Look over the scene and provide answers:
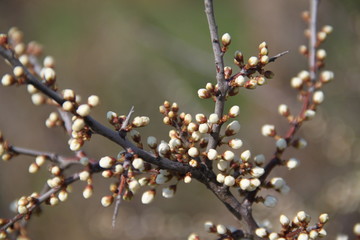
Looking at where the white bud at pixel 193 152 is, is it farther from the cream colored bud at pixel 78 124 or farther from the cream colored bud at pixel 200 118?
the cream colored bud at pixel 78 124

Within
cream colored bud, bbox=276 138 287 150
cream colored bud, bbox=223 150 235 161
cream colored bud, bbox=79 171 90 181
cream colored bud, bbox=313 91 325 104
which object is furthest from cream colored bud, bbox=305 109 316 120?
cream colored bud, bbox=79 171 90 181

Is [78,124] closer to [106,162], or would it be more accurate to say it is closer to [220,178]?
[106,162]

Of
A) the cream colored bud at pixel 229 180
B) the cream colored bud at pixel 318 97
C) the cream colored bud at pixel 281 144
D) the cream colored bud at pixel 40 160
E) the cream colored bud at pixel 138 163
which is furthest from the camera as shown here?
the cream colored bud at pixel 318 97

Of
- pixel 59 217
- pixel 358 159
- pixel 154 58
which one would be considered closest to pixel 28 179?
pixel 59 217

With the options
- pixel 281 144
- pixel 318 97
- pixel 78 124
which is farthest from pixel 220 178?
pixel 318 97

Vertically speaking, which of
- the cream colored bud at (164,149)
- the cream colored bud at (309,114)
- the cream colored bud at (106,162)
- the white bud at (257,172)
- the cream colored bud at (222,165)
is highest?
the cream colored bud at (309,114)

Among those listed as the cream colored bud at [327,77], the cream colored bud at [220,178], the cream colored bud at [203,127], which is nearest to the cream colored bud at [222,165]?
the cream colored bud at [220,178]

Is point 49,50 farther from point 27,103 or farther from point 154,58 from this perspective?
point 154,58

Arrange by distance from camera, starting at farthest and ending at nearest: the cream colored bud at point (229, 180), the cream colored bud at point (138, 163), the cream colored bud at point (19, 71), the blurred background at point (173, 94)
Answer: the blurred background at point (173, 94)
the cream colored bud at point (229, 180)
the cream colored bud at point (138, 163)
the cream colored bud at point (19, 71)
